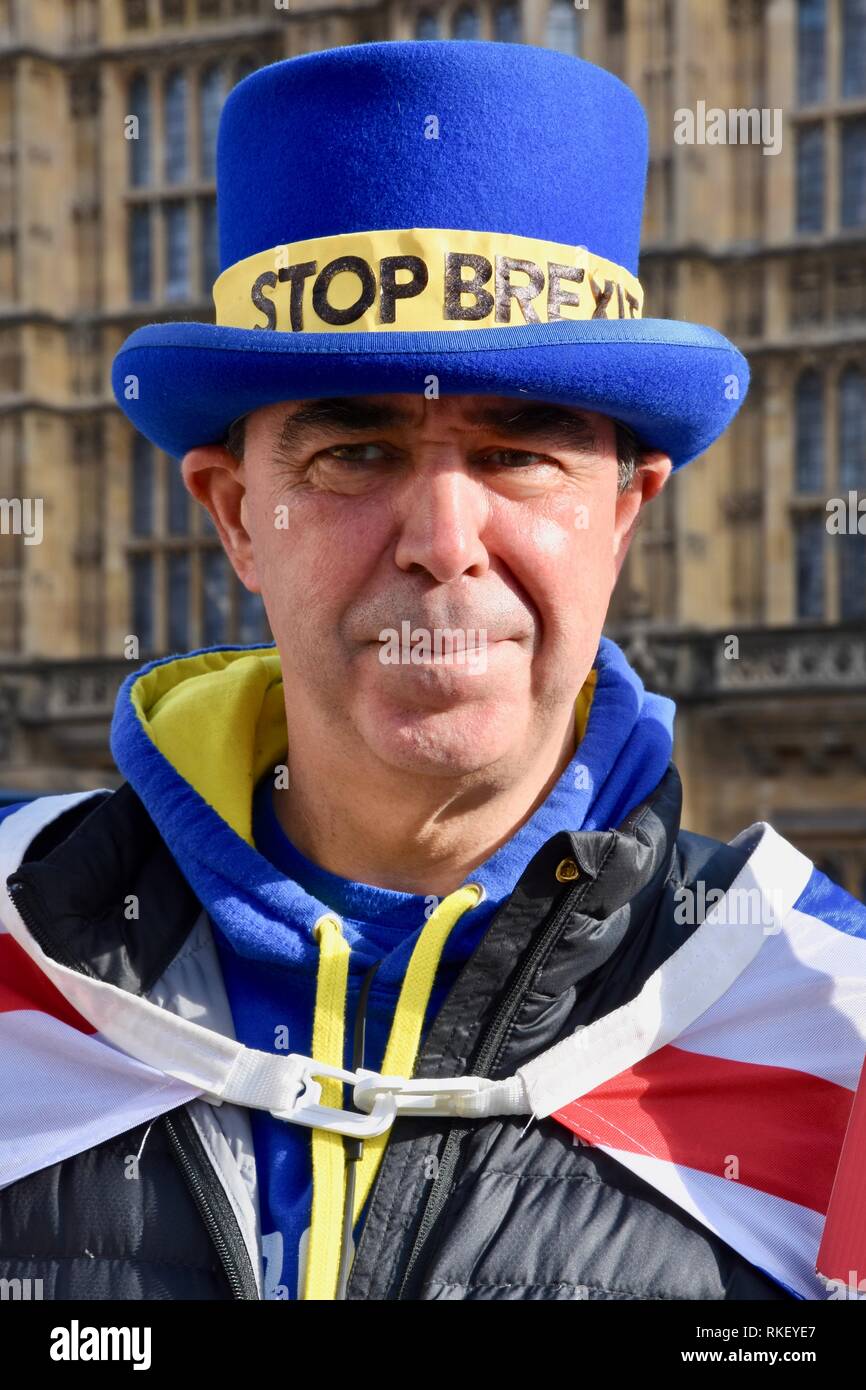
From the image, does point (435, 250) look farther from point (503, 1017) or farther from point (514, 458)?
point (503, 1017)

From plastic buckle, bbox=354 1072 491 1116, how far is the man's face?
19 cm

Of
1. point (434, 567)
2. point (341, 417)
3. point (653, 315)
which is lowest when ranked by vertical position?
point (434, 567)

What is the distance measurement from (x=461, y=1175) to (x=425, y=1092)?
0.06 metres

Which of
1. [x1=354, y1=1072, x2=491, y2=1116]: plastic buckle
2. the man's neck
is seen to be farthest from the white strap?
the man's neck

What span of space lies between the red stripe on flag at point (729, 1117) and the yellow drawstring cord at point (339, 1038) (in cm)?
11

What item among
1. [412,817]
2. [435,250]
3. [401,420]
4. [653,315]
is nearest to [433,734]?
[412,817]

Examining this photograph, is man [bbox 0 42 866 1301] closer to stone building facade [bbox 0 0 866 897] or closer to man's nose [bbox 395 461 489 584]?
man's nose [bbox 395 461 489 584]

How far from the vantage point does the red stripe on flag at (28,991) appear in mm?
1396

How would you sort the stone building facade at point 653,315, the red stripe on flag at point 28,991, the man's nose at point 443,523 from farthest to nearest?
the stone building facade at point 653,315 → the red stripe on flag at point 28,991 → the man's nose at point 443,523

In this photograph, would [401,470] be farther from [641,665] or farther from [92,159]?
[92,159]

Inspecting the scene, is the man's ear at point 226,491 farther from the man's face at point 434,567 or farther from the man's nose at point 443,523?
the man's nose at point 443,523

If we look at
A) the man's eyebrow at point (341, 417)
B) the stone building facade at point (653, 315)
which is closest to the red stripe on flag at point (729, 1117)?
the man's eyebrow at point (341, 417)

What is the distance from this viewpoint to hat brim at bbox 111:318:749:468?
1.25 meters

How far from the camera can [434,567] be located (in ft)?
4.10
